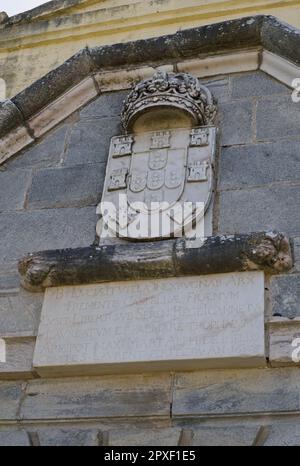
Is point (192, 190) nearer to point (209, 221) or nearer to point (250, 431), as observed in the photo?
point (209, 221)

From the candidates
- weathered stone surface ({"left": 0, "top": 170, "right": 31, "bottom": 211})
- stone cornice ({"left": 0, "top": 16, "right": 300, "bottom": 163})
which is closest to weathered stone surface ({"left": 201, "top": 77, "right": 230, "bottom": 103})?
stone cornice ({"left": 0, "top": 16, "right": 300, "bottom": 163})

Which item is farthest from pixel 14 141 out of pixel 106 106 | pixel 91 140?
pixel 106 106

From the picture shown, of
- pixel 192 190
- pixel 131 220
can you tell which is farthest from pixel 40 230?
pixel 192 190

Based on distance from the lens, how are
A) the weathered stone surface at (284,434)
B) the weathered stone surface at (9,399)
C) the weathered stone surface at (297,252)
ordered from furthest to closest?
the weathered stone surface at (297,252)
the weathered stone surface at (9,399)
the weathered stone surface at (284,434)

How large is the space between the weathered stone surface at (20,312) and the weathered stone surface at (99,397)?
31 centimetres

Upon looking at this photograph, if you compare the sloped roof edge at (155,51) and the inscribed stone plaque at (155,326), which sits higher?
the sloped roof edge at (155,51)

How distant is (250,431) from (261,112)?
74.5 inches

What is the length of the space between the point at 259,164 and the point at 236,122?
1.23 ft

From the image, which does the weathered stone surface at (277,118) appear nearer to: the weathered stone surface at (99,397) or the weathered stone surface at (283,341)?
the weathered stone surface at (283,341)

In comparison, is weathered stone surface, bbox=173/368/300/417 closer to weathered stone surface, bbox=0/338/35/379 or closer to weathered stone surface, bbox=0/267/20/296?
weathered stone surface, bbox=0/338/35/379

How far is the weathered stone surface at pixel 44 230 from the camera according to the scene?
13.8 feet

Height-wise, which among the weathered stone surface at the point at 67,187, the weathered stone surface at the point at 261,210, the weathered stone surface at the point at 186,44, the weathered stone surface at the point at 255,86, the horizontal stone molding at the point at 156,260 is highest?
the weathered stone surface at the point at 186,44

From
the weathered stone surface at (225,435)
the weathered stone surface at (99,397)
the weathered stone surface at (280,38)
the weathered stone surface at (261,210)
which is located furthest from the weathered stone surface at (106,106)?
the weathered stone surface at (225,435)

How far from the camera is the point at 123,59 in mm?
4898
